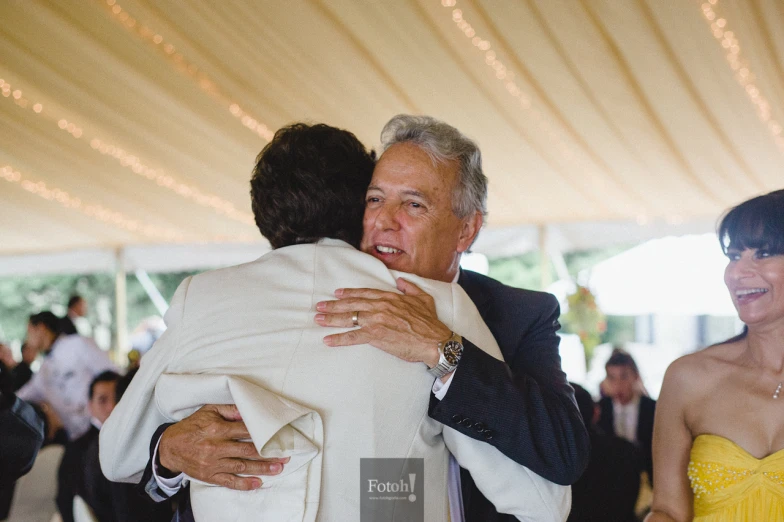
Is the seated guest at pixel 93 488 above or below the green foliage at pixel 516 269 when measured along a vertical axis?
below

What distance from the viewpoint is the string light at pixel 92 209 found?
796 cm

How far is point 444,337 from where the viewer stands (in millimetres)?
1499

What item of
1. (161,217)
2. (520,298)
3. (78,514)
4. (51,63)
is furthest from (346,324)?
(161,217)

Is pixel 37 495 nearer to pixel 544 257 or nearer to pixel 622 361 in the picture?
pixel 622 361

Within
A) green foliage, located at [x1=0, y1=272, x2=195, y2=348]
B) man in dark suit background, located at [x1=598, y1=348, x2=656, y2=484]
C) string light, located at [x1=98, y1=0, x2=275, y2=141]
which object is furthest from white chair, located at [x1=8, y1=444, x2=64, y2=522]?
green foliage, located at [x1=0, y1=272, x2=195, y2=348]

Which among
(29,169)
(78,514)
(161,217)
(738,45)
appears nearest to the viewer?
(78,514)

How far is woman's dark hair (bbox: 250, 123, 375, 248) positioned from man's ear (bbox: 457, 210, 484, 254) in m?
0.36

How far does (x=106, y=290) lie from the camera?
18594 mm

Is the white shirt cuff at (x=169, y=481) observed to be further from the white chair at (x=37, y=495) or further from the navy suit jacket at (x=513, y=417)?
the white chair at (x=37, y=495)

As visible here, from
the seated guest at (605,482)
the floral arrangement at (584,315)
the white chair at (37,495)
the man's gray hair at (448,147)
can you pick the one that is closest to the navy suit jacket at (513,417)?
the man's gray hair at (448,147)

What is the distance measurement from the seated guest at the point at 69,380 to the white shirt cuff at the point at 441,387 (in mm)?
4517

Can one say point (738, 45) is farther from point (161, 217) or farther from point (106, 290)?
point (106, 290)

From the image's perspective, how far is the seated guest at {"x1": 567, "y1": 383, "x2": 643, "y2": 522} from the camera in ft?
12.2

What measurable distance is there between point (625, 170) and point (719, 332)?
4.48 m
